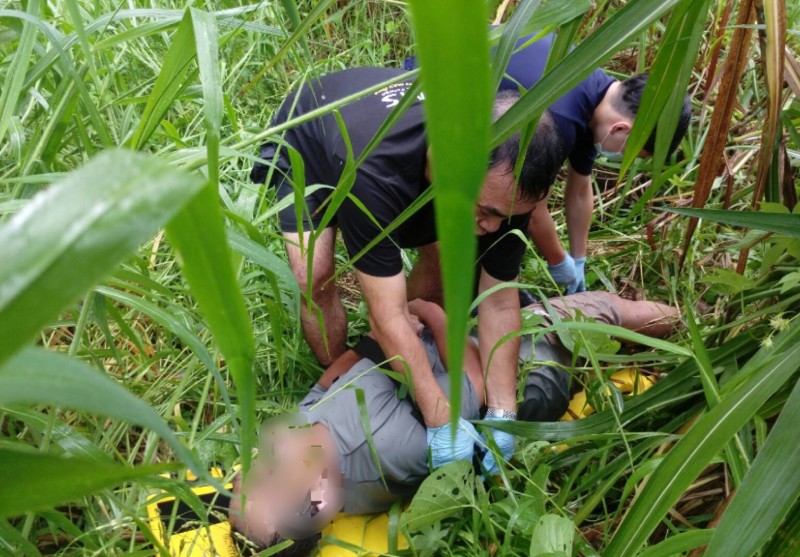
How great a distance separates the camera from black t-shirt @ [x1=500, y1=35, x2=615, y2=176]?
175 centimetres

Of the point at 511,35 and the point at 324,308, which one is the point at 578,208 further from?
the point at 511,35

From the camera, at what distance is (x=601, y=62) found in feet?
1.57

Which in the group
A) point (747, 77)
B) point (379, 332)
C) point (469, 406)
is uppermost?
point (747, 77)

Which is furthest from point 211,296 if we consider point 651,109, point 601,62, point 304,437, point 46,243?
point 304,437

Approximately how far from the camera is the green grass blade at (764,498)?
493 mm

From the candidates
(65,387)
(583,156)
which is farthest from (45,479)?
(583,156)

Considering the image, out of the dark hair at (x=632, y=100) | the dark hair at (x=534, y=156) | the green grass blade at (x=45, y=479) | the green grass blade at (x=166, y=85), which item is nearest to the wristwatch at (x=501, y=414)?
the dark hair at (x=534, y=156)

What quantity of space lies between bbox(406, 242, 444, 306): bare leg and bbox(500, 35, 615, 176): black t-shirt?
529 mm

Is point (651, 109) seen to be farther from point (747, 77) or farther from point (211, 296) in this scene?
point (747, 77)

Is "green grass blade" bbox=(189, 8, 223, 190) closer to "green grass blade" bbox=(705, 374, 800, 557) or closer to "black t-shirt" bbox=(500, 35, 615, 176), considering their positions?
"green grass blade" bbox=(705, 374, 800, 557)

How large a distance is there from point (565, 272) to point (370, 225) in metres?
0.92

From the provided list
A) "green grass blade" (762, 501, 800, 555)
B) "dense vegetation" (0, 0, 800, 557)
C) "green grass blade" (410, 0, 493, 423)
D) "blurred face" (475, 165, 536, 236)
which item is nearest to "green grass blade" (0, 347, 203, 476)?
"dense vegetation" (0, 0, 800, 557)

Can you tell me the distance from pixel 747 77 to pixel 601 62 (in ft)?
6.29

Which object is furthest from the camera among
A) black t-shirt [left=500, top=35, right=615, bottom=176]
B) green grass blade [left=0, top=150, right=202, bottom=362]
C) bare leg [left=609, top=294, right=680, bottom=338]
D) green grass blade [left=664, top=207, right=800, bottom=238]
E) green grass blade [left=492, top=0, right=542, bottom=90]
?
bare leg [left=609, top=294, right=680, bottom=338]
